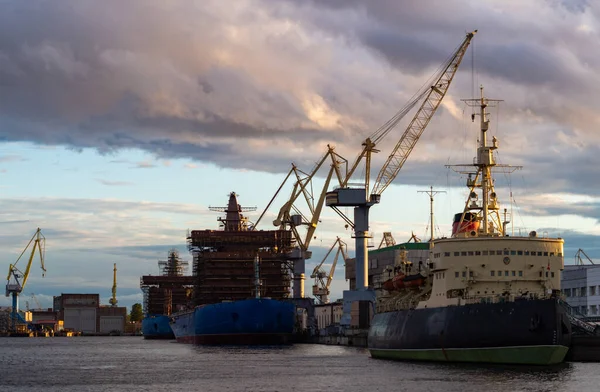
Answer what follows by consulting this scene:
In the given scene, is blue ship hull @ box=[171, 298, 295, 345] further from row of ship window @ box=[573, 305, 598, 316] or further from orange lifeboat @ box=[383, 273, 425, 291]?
orange lifeboat @ box=[383, 273, 425, 291]

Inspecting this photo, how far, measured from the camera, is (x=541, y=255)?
222 feet

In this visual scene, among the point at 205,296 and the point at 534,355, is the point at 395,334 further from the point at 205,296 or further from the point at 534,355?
the point at 205,296

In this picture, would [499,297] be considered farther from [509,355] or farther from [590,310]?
[590,310]

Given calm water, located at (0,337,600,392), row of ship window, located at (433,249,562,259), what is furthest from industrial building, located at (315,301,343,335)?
row of ship window, located at (433,249,562,259)

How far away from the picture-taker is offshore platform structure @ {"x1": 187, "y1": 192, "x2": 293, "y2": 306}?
522ft

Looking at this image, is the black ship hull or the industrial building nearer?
the black ship hull

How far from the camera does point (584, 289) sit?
429ft

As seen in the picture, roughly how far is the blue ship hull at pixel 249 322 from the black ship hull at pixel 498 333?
62819 mm

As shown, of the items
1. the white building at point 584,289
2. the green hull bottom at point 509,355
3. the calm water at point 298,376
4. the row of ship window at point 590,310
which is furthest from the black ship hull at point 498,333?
the row of ship window at point 590,310

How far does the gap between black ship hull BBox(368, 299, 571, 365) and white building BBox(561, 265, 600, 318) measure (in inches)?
2442

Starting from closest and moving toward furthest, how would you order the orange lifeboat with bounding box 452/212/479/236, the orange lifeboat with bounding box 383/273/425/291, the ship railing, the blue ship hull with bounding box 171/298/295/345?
the ship railing < the orange lifeboat with bounding box 383/273/425/291 < the orange lifeboat with bounding box 452/212/479/236 < the blue ship hull with bounding box 171/298/295/345

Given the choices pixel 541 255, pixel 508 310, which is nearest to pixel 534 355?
pixel 508 310

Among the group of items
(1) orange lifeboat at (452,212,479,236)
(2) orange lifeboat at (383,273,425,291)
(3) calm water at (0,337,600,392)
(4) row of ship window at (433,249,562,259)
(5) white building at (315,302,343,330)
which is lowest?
(3) calm water at (0,337,600,392)

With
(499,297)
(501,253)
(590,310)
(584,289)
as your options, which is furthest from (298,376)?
(584,289)
